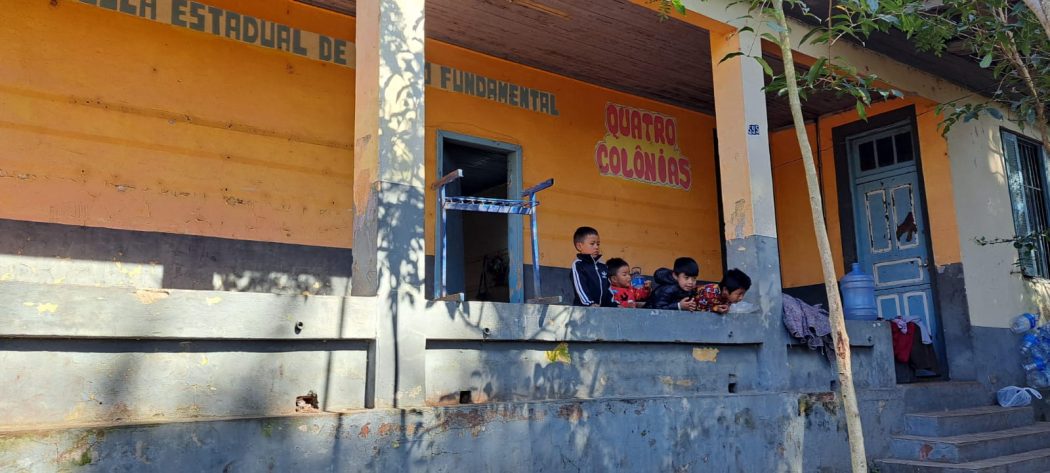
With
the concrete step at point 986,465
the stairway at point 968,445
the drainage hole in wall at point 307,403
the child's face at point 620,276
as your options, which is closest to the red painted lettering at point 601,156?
the child's face at point 620,276

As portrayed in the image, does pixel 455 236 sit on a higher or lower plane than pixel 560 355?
higher

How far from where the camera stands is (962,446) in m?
6.53

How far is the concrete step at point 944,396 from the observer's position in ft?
23.5

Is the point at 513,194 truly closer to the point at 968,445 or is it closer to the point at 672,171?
the point at 672,171

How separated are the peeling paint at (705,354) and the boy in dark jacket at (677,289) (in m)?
0.31

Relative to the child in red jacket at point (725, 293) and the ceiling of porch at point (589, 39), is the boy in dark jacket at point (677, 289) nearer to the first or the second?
A: the child in red jacket at point (725, 293)

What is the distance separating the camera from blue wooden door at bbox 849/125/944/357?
28.7 feet

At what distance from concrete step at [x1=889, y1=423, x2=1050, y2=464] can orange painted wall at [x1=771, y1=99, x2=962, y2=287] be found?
197 centimetres

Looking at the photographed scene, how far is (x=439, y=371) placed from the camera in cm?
445

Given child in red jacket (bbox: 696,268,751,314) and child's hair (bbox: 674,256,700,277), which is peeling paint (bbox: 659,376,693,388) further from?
child's hair (bbox: 674,256,700,277)

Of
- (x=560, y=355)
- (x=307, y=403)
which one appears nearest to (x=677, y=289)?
(x=560, y=355)

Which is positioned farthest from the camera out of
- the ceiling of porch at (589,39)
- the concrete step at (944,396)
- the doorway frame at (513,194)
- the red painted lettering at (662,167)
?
the red painted lettering at (662,167)

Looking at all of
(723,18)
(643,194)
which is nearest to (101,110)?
(723,18)

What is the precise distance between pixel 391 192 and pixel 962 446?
16.6 ft
